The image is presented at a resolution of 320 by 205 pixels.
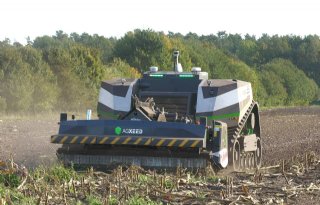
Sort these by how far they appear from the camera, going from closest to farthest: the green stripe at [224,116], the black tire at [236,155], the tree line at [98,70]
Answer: the green stripe at [224,116] → the black tire at [236,155] → the tree line at [98,70]

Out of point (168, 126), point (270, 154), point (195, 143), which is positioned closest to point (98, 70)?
point (270, 154)

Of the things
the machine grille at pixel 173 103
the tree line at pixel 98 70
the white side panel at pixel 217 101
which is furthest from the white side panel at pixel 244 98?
the tree line at pixel 98 70

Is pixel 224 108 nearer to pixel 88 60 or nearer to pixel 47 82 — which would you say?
pixel 47 82

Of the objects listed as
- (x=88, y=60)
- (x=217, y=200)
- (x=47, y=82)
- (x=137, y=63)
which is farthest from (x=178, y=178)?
(x=137, y=63)

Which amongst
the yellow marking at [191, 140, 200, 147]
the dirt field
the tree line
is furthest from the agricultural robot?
the tree line

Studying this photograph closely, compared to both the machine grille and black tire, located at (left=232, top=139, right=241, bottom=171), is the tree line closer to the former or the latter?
the machine grille

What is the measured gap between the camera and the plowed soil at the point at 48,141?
17112mm

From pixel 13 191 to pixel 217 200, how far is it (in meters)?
2.51

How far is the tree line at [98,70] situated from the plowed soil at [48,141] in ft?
16.0

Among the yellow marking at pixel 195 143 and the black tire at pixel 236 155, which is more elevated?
the yellow marking at pixel 195 143

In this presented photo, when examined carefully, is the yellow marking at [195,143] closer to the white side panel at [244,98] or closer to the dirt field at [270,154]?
the dirt field at [270,154]

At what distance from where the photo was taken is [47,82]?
1531 inches

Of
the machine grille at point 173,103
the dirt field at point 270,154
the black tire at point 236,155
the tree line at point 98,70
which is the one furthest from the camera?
the tree line at point 98,70

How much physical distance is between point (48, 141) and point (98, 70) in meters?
21.0
